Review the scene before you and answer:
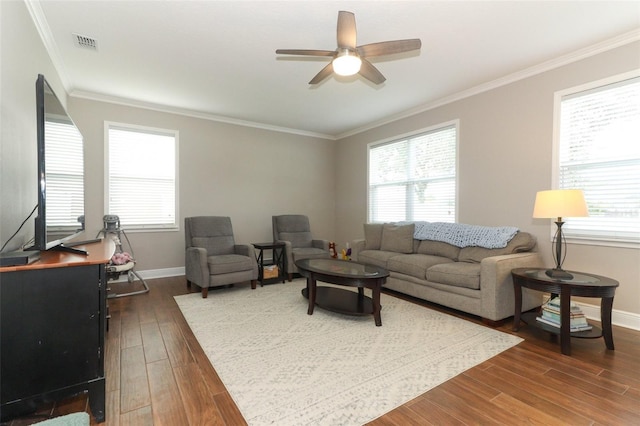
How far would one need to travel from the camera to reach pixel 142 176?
4531 mm

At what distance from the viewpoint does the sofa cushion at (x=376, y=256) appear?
13.1ft

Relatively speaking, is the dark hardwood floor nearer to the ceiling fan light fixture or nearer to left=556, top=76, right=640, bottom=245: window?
left=556, top=76, right=640, bottom=245: window

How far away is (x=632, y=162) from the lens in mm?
2723

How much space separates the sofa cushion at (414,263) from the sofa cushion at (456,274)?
11cm

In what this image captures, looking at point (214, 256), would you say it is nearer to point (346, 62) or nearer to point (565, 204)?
point (346, 62)

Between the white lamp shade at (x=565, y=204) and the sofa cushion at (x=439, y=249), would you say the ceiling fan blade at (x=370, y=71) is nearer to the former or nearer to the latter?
the white lamp shade at (x=565, y=204)

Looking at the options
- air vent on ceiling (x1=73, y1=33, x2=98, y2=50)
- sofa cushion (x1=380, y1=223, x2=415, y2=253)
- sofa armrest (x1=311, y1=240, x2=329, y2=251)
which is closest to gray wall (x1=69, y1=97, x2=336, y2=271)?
sofa armrest (x1=311, y1=240, x2=329, y2=251)

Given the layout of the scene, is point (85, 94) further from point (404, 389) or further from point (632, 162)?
point (632, 162)

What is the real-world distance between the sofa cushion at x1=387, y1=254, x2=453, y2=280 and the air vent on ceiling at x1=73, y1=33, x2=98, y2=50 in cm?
391

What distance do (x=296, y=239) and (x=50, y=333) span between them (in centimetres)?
378

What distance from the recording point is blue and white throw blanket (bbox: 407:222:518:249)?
11.0 ft

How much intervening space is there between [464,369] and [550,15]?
2835mm

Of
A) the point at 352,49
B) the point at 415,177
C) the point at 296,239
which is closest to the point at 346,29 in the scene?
the point at 352,49

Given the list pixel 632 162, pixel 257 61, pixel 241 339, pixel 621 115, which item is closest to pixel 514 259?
pixel 632 162
